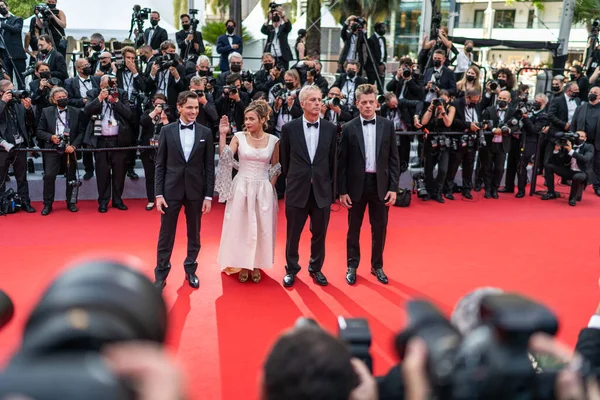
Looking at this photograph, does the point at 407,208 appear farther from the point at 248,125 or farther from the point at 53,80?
the point at 53,80

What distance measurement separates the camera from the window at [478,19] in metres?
35.8

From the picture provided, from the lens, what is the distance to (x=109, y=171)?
7.20m

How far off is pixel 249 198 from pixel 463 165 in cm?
432

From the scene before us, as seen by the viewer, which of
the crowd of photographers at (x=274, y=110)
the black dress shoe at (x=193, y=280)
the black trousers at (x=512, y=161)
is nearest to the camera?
the black dress shoe at (x=193, y=280)

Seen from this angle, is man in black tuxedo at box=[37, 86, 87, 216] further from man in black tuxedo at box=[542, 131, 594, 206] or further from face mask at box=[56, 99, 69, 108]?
man in black tuxedo at box=[542, 131, 594, 206]

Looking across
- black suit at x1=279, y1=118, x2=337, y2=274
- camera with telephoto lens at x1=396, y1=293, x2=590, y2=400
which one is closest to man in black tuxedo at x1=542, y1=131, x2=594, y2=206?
black suit at x1=279, y1=118, x2=337, y2=274

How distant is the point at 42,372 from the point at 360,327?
1078 millimetres

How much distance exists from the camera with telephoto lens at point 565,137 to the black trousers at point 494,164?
740 millimetres

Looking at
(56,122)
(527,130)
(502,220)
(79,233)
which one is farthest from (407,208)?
(56,122)

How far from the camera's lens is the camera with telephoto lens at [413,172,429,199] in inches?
Result: 313

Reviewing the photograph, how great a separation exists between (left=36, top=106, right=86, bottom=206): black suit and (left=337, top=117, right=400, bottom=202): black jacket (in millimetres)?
3704

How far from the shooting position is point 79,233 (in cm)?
619

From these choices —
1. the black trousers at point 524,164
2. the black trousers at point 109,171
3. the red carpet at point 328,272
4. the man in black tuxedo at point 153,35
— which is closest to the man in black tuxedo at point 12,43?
the man in black tuxedo at point 153,35

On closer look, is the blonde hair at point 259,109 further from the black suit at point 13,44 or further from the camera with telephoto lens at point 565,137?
the black suit at point 13,44
